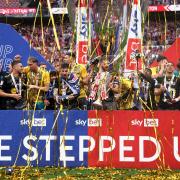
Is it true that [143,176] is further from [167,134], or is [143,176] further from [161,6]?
[161,6]

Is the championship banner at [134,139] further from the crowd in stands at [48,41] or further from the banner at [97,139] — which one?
the crowd in stands at [48,41]

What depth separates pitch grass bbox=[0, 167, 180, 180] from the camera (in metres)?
8.84

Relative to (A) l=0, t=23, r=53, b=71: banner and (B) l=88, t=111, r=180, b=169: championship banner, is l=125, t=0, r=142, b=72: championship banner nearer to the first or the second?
(A) l=0, t=23, r=53, b=71: banner

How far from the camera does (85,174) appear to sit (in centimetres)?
923

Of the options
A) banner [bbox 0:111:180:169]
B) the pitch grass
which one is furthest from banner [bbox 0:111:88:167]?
the pitch grass

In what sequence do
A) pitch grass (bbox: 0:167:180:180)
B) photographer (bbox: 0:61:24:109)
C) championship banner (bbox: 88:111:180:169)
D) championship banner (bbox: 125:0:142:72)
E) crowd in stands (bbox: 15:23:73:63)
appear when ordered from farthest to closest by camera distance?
crowd in stands (bbox: 15:23:73:63) → championship banner (bbox: 125:0:142:72) → photographer (bbox: 0:61:24:109) → championship banner (bbox: 88:111:180:169) → pitch grass (bbox: 0:167:180:180)

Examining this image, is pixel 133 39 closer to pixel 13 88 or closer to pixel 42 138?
pixel 13 88

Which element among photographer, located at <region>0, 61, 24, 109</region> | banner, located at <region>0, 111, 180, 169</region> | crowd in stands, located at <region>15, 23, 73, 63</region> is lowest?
banner, located at <region>0, 111, 180, 169</region>

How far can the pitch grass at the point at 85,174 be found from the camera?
8.84 metres

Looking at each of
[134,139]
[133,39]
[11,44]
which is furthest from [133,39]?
[134,139]

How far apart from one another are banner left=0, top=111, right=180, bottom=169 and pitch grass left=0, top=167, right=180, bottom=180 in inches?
8.7

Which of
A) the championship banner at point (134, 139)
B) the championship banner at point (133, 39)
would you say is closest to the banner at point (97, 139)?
the championship banner at point (134, 139)

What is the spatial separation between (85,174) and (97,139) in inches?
33.6

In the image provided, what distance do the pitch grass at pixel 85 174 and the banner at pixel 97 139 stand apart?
8.7 inches
